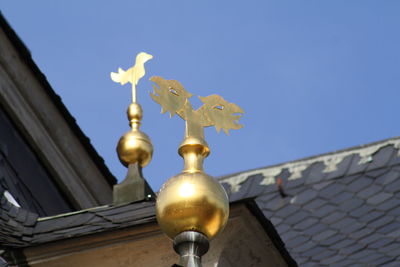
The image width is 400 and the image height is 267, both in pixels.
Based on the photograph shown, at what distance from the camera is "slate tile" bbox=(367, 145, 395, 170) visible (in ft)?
102

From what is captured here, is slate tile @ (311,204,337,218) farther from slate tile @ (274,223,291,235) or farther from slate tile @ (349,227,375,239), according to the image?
slate tile @ (349,227,375,239)

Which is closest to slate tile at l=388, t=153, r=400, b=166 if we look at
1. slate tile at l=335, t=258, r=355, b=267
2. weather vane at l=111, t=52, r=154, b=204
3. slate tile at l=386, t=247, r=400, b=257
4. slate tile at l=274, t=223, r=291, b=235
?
slate tile at l=274, t=223, r=291, b=235

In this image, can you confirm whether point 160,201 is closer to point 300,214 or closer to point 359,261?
point 359,261

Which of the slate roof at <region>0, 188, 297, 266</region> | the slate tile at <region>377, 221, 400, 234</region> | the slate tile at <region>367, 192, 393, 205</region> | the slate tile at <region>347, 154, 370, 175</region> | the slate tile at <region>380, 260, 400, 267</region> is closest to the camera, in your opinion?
the slate roof at <region>0, 188, 297, 266</region>

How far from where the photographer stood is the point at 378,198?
1179 inches

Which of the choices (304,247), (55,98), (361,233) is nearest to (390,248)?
(361,233)

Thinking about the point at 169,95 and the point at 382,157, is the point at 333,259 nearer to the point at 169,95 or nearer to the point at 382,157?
the point at 382,157

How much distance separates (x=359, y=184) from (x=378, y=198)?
0.95 meters

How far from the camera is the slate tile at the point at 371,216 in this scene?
29.1 m

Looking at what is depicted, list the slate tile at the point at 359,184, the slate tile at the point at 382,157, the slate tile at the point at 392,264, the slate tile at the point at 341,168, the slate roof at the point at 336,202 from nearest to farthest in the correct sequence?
1. the slate tile at the point at 392,264
2. the slate roof at the point at 336,202
3. the slate tile at the point at 359,184
4. the slate tile at the point at 382,157
5. the slate tile at the point at 341,168

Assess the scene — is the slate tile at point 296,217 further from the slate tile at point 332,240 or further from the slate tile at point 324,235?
the slate tile at point 332,240

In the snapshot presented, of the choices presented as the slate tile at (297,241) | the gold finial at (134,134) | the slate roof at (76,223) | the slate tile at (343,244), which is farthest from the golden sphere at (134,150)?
the slate tile at (297,241)

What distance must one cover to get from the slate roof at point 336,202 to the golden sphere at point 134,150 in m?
3.05

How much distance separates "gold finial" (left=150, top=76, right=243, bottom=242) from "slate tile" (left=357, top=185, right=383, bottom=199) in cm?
884
